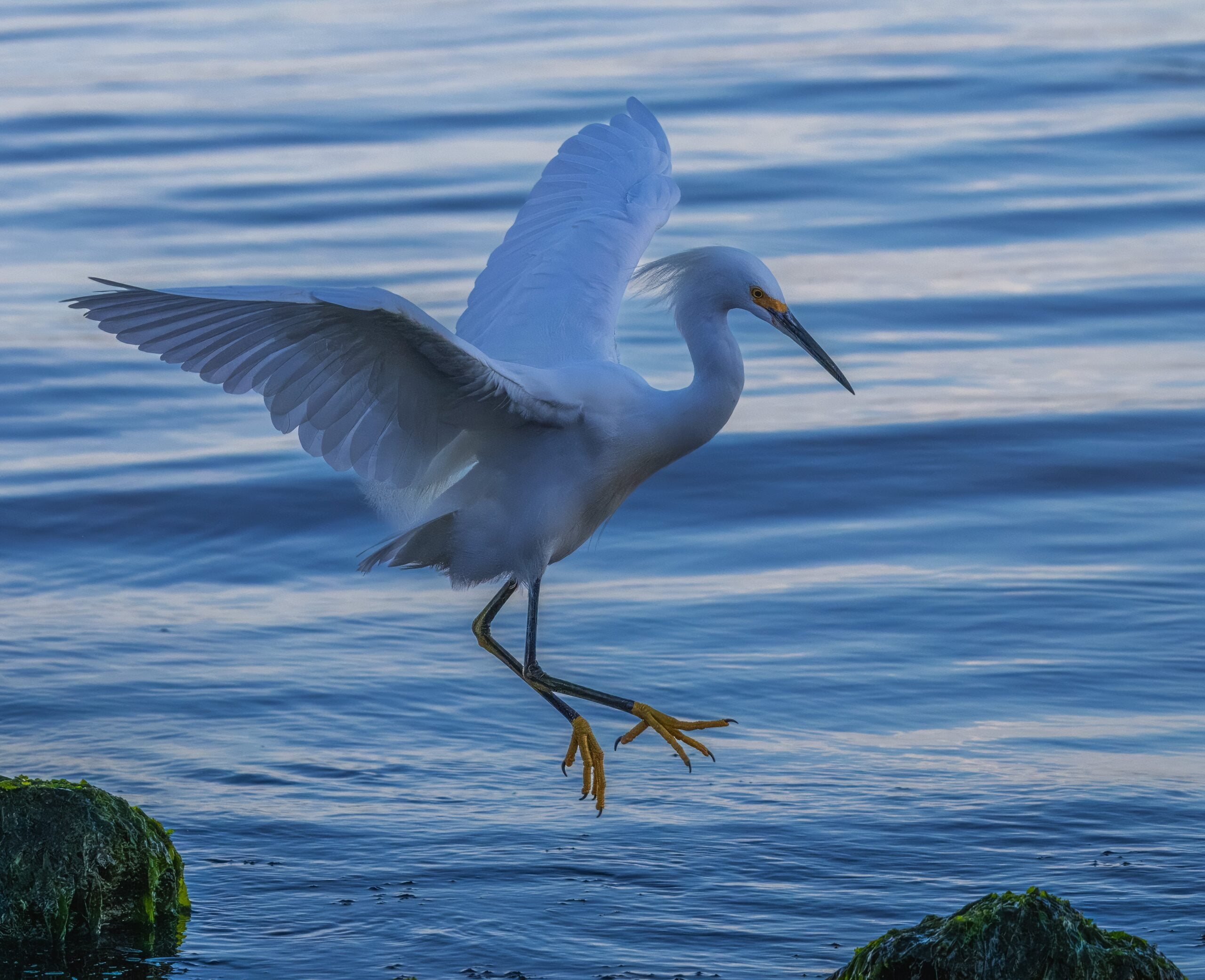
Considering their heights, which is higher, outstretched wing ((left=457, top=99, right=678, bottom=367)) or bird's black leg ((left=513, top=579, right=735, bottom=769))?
outstretched wing ((left=457, top=99, right=678, bottom=367))

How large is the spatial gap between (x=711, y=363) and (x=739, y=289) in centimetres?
25

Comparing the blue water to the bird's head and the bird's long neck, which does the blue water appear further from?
the bird's head

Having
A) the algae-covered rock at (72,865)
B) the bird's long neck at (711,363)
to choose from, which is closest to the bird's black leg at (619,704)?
the bird's long neck at (711,363)

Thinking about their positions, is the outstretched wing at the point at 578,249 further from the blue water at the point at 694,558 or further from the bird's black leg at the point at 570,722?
the blue water at the point at 694,558

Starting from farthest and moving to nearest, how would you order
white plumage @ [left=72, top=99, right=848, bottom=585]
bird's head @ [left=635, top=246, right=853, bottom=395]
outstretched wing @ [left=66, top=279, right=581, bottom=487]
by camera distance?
bird's head @ [left=635, top=246, right=853, bottom=395] < white plumage @ [left=72, top=99, right=848, bottom=585] < outstretched wing @ [left=66, top=279, right=581, bottom=487]

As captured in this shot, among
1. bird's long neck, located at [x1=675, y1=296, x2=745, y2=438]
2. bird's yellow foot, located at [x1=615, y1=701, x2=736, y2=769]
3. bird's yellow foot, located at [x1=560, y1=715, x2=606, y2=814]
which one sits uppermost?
bird's long neck, located at [x1=675, y1=296, x2=745, y2=438]

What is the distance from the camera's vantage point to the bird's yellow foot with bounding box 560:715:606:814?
19.9 feet

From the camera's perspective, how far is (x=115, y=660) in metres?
7.98

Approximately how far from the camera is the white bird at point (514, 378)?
519 centimetres

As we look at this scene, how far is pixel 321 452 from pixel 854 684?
2.78 metres

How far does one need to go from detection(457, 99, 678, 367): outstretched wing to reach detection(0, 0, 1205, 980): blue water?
1572 millimetres

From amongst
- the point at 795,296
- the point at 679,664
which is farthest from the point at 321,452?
the point at 795,296

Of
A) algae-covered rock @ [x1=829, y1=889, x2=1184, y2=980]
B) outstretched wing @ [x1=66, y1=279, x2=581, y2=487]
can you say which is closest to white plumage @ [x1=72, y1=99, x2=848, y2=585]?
outstretched wing @ [x1=66, y1=279, x2=581, y2=487]

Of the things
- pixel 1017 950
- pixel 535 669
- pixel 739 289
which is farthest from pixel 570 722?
pixel 1017 950
